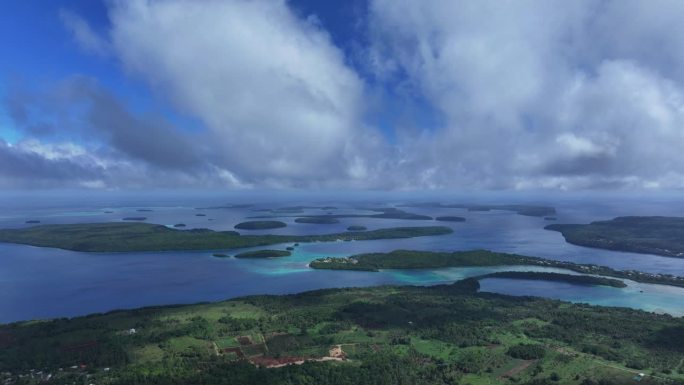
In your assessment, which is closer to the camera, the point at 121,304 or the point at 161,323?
the point at 161,323

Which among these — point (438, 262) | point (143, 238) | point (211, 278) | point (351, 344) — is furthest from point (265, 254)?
point (351, 344)

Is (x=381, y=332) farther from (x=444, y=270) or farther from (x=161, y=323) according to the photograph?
(x=444, y=270)

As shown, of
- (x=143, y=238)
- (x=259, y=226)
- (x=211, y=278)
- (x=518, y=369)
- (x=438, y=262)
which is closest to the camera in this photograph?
(x=518, y=369)

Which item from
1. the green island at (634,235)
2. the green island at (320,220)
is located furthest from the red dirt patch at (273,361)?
the green island at (320,220)

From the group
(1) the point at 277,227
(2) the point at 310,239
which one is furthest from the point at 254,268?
(1) the point at 277,227

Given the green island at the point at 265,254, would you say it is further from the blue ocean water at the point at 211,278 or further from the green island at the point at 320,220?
the green island at the point at 320,220

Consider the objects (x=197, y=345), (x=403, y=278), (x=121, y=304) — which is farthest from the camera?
(x=403, y=278)

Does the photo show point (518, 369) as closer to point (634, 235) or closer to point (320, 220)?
point (634, 235)

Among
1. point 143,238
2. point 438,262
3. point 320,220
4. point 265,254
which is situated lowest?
point 265,254
